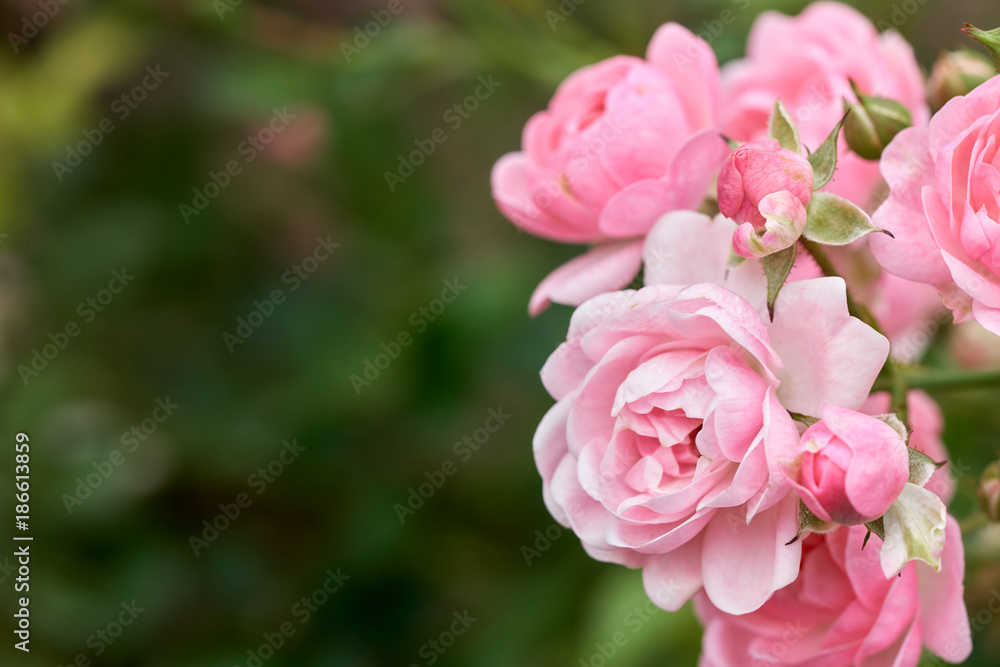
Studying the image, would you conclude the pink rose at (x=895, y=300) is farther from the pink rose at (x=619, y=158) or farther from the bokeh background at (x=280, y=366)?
the bokeh background at (x=280, y=366)

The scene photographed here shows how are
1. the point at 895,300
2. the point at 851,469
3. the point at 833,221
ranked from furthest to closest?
the point at 895,300 < the point at 833,221 < the point at 851,469

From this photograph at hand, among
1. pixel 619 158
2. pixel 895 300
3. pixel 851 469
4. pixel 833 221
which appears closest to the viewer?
pixel 851 469

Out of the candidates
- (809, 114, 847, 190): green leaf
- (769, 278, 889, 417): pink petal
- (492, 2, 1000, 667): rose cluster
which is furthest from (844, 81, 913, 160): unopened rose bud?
(769, 278, 889, 417): pink petal

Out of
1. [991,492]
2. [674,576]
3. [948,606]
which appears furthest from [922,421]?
[674,576]

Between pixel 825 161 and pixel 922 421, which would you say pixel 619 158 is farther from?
pixel 922 421

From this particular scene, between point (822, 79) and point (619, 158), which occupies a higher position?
point (619, 158)

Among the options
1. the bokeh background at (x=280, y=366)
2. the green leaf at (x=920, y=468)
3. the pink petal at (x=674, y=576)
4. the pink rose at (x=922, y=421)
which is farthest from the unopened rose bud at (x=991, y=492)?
the bokeh background at (x=280, y=366)

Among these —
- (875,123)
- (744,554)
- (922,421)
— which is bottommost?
(922,421)
